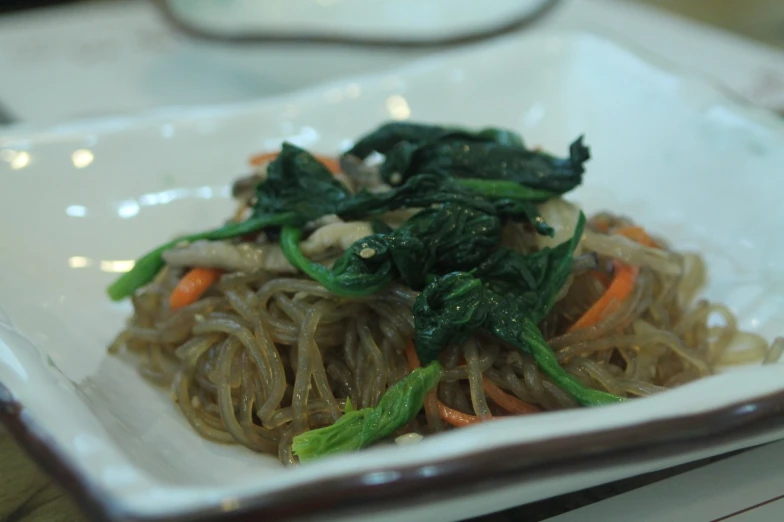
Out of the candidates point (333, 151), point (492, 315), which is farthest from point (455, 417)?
point (333, 151)

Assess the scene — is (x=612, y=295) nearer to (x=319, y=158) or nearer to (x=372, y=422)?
(x=372, y=422)

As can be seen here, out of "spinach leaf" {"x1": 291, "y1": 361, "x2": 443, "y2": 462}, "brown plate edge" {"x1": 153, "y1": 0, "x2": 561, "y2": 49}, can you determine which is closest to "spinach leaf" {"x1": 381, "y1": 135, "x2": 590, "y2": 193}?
"spinach leaf" {"x1": 291, "y1": 361, "x2": 443, "y2": 462}

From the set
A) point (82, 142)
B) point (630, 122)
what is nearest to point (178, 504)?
point (82, 142)

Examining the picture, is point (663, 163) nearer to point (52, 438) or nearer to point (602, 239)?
point (602, 239)

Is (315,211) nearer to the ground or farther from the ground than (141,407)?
farther from the ground

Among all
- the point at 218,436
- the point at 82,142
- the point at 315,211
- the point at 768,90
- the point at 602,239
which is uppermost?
the point at 768,90

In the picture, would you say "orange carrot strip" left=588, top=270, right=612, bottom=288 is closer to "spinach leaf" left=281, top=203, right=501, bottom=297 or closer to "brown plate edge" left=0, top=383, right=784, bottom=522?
"spinach leaf" left=281, top=203, right=501, bottom=297

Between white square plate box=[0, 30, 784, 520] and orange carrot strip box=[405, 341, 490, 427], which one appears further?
orange carrot strip box=[405, 341, 490, 427]
